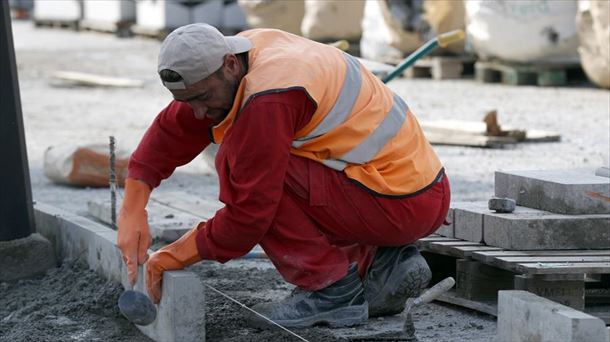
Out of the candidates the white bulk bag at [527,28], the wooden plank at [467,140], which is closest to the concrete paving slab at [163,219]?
the wooden plank at [467,140]

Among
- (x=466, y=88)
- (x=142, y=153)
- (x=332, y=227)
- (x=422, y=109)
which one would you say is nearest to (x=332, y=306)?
(x=332, y=227)

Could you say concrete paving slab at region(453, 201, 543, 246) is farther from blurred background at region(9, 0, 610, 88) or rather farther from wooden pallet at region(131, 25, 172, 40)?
wooden pallet at region(131, 25, 172, 40)

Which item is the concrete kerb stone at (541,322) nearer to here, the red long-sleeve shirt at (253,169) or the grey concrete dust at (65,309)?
the red long-sleeve shirt at (253,169)

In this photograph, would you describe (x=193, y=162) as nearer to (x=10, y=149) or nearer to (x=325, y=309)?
(x=10, y=149)

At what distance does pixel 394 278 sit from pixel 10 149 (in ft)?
6.61

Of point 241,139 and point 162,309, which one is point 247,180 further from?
point 162,309

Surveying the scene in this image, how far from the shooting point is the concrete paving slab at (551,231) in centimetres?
461

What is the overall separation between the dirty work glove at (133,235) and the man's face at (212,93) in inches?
22.9

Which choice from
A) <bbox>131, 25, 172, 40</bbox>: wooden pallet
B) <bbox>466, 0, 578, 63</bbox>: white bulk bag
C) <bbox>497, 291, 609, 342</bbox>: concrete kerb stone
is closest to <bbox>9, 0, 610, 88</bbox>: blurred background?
<bbox>466, 0, 578, 63</bbox>: white bulk bag

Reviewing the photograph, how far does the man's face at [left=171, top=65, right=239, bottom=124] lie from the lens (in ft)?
13.8

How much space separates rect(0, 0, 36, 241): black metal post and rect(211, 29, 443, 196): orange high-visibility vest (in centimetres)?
147

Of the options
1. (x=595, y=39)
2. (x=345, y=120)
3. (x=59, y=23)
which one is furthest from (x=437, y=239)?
(x=59, y=23)

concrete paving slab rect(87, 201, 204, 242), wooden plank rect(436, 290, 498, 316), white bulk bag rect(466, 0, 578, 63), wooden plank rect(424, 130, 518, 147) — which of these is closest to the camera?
wooden plank rect(436, 290, 498, 316)

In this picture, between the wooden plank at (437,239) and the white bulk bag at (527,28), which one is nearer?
the wooden plank at (437,239)
